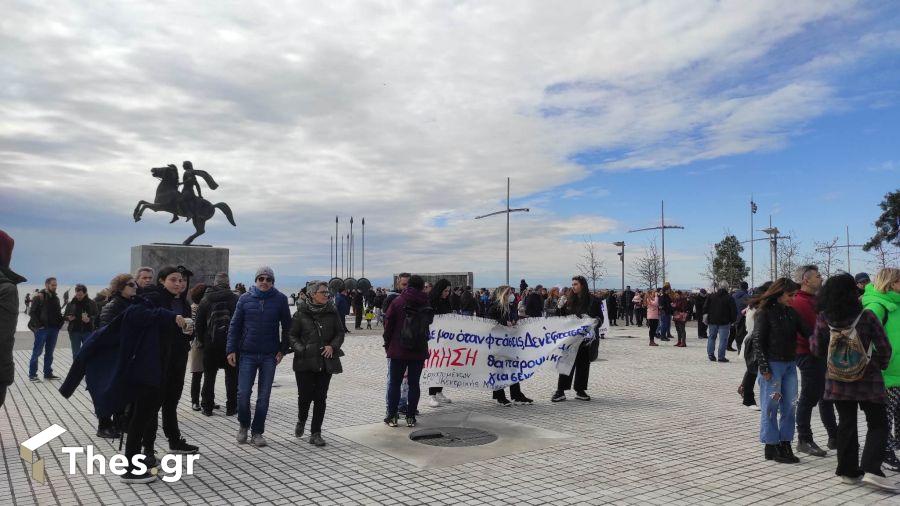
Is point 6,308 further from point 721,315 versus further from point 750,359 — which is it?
point 721,315

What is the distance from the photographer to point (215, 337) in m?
8.55

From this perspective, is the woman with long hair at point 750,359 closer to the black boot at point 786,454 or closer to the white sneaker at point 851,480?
the black boot at point 786,454

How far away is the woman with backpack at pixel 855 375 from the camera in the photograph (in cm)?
538

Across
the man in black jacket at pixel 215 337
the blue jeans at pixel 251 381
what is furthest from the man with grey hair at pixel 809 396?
the man in black jacket at pixel 215 337

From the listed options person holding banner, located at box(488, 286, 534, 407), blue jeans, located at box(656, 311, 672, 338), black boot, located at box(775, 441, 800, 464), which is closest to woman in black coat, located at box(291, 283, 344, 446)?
person holding banner, located at box(488, 286, 534, 407)

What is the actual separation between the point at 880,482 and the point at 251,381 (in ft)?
19.6

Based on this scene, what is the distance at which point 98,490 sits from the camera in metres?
5.32

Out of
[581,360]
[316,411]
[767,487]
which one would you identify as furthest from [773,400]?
[316,411]

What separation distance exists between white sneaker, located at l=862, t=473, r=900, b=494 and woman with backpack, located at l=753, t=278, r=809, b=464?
2.82 ft

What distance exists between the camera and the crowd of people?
5484 mm

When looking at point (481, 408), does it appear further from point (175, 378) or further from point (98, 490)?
point (98, 490)

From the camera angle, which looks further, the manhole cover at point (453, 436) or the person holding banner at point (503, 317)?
the person holding banner at point (503, 317)

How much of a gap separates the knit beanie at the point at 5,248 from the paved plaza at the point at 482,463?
190 centimetres

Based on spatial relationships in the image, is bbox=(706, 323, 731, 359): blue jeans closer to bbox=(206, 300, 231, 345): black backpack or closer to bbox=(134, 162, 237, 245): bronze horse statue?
bbox=(206, 300, 231, 345): black backpack
